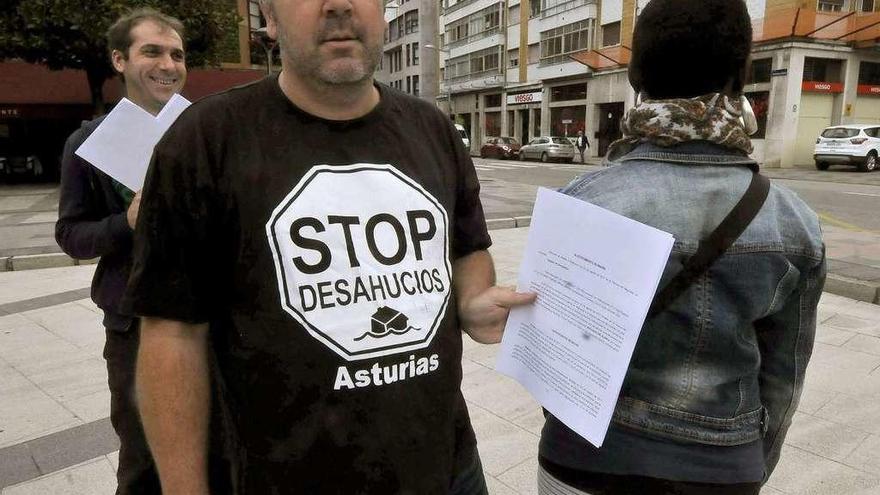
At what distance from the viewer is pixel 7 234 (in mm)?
8758

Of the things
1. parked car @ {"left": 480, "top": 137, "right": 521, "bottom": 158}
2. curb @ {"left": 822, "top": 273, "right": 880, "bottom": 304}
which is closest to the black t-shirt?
curb @ {"left": 822, "top": 273, "right": 880, "bottom": 304}

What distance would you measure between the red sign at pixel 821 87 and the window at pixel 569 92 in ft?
39.8

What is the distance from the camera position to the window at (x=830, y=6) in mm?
23462

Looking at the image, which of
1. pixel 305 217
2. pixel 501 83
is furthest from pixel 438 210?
pixel 501 83

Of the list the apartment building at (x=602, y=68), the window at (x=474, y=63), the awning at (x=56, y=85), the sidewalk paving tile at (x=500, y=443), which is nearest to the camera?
the sidewalk paving tile at (x=500, y=443)

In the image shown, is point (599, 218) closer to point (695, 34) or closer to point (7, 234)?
point (695, 34)

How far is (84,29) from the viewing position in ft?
42.7

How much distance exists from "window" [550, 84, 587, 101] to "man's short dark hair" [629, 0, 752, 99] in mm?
34305

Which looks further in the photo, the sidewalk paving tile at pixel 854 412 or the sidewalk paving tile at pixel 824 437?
the sidewalk paving tile at pixel 854 412

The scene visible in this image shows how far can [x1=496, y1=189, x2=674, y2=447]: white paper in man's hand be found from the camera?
115cm

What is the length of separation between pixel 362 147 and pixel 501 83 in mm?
42474

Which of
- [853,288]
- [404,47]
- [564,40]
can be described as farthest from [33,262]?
[404,47]

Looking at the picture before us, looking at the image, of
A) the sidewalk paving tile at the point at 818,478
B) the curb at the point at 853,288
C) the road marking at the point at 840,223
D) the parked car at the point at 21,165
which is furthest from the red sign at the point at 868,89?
the parked car at the point at 21,165

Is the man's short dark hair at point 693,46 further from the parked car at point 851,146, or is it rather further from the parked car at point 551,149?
the parked car at point 551,149
